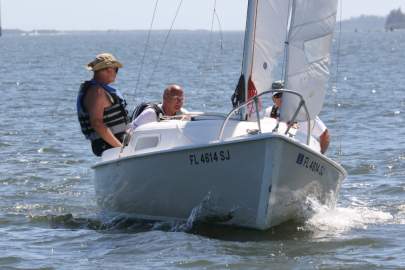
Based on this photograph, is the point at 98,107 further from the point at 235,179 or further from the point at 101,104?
the point at 235,179

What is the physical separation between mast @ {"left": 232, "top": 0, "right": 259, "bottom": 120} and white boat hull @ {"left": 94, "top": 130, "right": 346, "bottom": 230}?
82 centimetres

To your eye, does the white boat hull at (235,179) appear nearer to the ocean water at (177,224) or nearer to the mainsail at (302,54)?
the ocean water at (177,224)

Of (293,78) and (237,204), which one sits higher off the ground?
(293,78)

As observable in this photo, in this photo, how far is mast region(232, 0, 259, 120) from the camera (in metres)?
10.1

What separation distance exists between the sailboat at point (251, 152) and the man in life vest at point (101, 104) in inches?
9.8

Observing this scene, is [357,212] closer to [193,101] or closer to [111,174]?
[111,174]

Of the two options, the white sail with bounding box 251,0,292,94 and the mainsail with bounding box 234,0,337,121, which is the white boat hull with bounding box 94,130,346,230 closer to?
the mainsail with bounding box 234,0,337,121

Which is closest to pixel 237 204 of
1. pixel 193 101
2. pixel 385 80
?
pixel 193 101

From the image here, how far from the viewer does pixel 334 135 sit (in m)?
19.0

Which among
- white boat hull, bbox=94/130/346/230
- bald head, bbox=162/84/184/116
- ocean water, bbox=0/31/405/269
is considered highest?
bald head, bbox=162/84/184/116

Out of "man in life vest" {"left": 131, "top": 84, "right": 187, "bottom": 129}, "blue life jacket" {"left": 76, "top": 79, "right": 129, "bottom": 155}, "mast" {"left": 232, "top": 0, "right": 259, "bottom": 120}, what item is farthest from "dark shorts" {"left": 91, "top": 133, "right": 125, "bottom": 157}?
"mast" {"left": 232, "top": 0, "right": 259, "bottom": 120}

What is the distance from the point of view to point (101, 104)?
10.4 meters

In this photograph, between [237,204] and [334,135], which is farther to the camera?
[334,135]

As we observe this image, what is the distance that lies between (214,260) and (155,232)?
112cm
